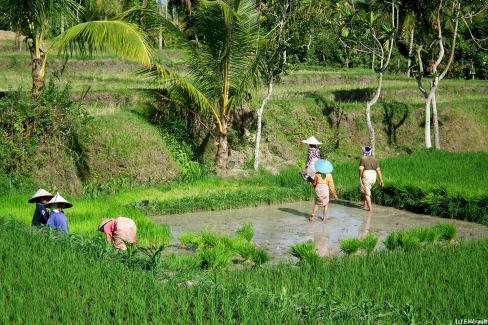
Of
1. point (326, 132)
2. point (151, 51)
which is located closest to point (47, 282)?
point (151, 51)

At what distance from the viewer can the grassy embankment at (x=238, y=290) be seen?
564cm

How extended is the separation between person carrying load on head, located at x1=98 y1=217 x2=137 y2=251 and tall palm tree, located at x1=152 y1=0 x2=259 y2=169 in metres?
6.51

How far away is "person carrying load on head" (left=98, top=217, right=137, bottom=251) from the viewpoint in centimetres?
803

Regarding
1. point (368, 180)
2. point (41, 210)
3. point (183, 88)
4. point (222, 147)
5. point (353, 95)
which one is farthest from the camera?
point (353, 95)

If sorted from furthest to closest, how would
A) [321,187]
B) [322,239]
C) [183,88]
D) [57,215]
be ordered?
[183,88]
[321,187]
[322,239]
[57,215]

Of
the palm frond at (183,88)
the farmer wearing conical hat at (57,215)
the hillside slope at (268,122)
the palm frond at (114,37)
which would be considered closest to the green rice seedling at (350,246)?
the farmer wearing conical hat at (57,215)

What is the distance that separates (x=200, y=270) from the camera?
7594 mm

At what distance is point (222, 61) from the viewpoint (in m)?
14.9

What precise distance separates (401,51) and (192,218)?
25.5 meters

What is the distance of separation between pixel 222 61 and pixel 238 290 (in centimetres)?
924

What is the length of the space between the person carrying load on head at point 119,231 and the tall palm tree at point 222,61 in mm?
6506

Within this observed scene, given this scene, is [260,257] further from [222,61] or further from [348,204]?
[222,61]

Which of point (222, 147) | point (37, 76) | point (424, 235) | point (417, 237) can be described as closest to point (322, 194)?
point (424, 235)

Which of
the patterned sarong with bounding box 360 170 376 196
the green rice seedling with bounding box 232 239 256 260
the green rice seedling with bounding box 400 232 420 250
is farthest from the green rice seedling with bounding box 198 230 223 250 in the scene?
the patterned sarong with bounding box 360 170 376 196
